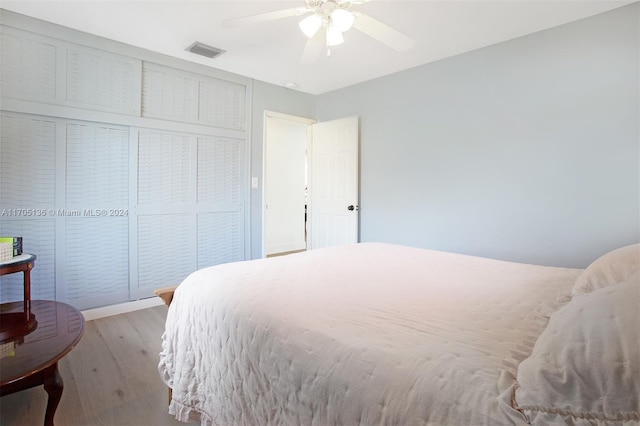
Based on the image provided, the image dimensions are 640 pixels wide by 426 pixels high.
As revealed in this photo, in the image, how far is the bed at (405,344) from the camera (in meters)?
0.65

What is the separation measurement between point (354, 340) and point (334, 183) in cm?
340

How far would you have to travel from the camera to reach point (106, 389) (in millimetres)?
1873

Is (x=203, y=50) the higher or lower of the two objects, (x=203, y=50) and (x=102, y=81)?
the higher

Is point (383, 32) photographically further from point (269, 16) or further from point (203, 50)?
point (203, 50)

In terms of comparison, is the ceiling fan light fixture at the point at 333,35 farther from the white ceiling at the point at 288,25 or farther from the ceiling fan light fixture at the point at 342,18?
the white ceiling at the point at 288,25

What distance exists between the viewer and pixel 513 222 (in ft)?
9.56

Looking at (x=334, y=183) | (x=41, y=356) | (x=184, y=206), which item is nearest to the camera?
(x=41, y=356)

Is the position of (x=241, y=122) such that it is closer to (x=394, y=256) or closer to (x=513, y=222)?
(x=394, y=256)

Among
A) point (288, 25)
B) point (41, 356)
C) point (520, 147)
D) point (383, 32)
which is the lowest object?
point (41, 356)

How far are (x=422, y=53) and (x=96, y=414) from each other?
3598 mm

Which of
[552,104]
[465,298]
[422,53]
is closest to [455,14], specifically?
[422,53]


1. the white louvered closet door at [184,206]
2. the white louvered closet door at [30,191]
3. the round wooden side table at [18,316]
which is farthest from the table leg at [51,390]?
the white louvered closet door at [184,206]

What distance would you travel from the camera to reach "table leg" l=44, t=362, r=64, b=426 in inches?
57.2

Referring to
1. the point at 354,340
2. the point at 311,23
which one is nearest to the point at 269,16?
the point at 311,23
